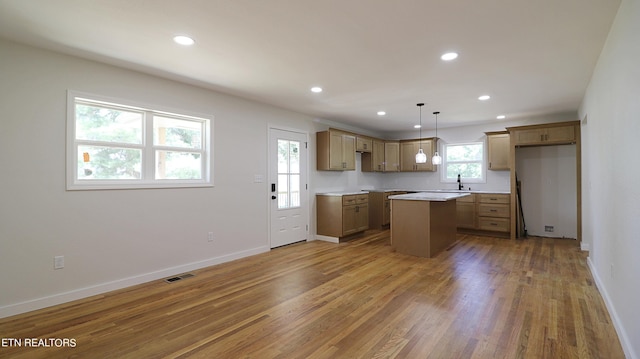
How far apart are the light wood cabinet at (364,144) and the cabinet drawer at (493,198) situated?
8.50 ft

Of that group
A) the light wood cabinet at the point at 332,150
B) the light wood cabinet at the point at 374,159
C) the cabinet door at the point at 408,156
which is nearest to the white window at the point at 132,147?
the light wood cabinet at the point at 332,150

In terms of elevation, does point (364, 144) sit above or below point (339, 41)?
below

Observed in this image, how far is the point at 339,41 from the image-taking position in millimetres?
2791

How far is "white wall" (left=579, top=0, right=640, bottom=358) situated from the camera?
1.91 meters

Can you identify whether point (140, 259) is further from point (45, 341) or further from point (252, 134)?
point (252, 134)

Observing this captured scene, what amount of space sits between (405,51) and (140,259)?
149 inches

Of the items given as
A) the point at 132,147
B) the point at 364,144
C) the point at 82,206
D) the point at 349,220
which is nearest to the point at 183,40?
the point at 132,147

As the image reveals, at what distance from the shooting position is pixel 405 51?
9.86 ft

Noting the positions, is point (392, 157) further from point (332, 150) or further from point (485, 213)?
point (485, 213)

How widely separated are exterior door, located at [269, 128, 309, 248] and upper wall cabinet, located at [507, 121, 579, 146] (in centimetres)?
413

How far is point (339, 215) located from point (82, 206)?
387cm

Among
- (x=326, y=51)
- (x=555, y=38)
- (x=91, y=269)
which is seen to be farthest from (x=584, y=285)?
(x=91, y=269)

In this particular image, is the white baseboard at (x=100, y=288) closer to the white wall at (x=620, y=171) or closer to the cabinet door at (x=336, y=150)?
the cabinet door at (x=336, y=150)

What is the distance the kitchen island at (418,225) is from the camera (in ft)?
15.1
